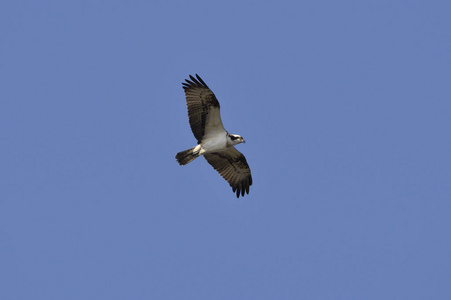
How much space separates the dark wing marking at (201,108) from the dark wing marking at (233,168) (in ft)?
4.86

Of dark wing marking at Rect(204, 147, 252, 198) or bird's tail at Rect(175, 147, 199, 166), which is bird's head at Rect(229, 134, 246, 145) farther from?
bird's tail at Rect(175, 147, 199, 166)

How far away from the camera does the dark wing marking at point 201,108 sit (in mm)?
25172

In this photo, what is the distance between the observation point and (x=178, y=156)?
2559 cm

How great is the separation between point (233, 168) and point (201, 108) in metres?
3.13

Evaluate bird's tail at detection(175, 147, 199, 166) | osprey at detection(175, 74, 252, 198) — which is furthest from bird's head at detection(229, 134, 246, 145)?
bird's tail at detection(175, 147, 199, 166)

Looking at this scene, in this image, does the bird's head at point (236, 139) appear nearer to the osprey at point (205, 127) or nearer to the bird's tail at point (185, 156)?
the osprey at point (205, 127)

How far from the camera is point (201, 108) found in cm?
2548

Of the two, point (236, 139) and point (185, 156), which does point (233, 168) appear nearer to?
point (236, 139)

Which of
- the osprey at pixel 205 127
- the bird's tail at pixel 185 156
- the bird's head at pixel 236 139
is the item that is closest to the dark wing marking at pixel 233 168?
the osprey at pixel 205 127

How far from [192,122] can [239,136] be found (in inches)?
63.7

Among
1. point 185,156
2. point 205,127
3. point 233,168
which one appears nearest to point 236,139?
point 205,127

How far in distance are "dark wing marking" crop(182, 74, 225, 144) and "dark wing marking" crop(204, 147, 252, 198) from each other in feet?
4.86

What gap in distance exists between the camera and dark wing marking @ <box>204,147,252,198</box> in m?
27.2

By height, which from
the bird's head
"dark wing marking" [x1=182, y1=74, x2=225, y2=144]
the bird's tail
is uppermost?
"dark wing marking" [x1=182, y1=74, x2=225, y2=144]
